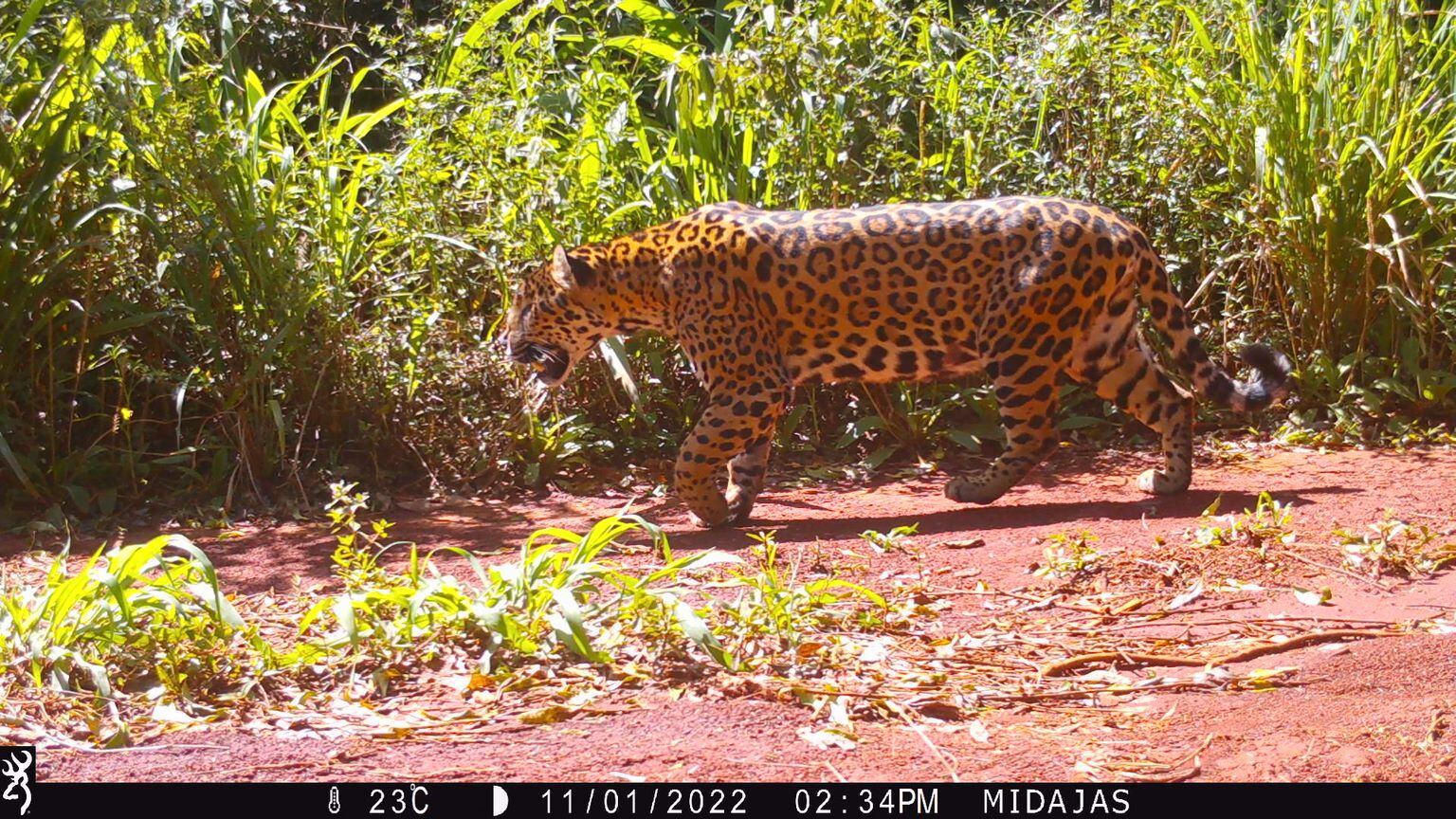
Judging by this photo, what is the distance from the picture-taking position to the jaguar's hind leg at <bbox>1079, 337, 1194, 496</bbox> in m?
7.07

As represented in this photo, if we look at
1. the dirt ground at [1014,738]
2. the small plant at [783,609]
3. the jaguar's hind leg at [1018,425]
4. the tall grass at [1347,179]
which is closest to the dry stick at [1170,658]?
the dirt ground at [1014,738]

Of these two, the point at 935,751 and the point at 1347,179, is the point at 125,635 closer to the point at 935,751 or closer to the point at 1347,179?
the point at 935,751

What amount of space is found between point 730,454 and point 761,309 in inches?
25.2

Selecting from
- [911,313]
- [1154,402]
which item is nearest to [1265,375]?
[1154,402]

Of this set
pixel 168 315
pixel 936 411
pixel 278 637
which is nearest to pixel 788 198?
pixel 936 411

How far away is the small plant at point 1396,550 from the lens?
5.38 metres

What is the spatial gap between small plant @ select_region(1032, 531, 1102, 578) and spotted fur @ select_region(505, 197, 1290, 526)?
110cm

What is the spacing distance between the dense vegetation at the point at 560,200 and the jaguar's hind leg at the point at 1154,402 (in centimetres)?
106

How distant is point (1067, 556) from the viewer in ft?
18.8

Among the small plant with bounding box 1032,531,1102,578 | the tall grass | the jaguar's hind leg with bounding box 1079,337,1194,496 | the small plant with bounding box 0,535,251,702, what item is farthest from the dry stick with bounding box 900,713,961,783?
the tall grass

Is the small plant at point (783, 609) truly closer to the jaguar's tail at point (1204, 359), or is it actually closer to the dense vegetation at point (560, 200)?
the jaguar's tail at point (1204, 359)

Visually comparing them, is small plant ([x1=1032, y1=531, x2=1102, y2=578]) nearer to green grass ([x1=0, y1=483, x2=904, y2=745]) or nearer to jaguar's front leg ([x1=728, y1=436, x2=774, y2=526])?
green grass ([x1=0, y1=483, x2=904, y2=745])

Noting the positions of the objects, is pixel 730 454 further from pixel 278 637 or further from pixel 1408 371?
pixel 1408 371

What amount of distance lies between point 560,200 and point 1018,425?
2.69 m
